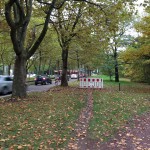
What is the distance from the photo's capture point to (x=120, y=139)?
7.49 meters

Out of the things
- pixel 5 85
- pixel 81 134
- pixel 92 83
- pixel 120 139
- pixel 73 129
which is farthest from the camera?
pixel 92 83

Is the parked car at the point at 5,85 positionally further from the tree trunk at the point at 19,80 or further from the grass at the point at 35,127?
the grass at the point at 35,127

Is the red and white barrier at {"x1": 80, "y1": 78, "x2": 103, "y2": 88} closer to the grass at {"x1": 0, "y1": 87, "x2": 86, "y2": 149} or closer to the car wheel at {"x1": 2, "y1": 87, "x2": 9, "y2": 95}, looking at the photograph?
the car wheel at {"x1": 2, "y1": 87, "x2": 9, "y2": 95}

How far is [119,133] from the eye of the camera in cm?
816

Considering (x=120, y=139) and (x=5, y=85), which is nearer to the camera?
(x=120, y=139)

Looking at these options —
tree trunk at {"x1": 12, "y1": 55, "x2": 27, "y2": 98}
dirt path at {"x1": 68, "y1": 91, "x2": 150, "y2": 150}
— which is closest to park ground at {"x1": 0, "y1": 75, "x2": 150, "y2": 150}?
dirt path at {"x1": 68, "y1": 91, "x2": 150, "y2": 150}

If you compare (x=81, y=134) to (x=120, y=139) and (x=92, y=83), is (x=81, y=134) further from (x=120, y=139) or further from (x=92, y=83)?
(x=92, y=83)

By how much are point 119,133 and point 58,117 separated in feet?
8.95

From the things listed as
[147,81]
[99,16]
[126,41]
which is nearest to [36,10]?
[99,16]

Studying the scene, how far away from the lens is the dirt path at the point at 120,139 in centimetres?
675

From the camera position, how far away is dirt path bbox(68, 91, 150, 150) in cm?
675

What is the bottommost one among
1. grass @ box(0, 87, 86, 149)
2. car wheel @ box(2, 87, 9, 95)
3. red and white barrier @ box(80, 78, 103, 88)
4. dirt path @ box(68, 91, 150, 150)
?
dirt path @ box(68, 91, 150, 150)

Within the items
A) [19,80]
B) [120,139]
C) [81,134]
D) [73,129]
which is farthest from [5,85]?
[120,139]

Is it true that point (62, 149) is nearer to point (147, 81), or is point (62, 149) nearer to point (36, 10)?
point (36, 10)
